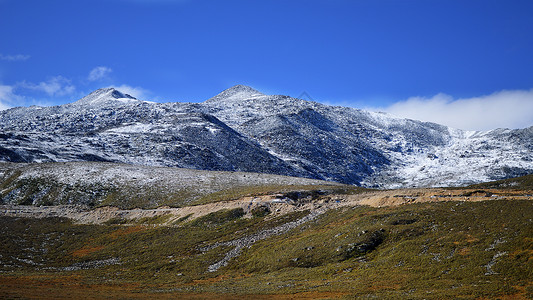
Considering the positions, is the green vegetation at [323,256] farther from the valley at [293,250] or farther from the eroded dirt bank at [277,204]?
the eroded dirt bank at [277,204]

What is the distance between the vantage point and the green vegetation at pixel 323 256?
96.4 ft

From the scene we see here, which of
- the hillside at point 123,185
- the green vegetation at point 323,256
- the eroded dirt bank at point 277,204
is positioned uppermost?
the hillside at point 123,185

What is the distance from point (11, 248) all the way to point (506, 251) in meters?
65.4

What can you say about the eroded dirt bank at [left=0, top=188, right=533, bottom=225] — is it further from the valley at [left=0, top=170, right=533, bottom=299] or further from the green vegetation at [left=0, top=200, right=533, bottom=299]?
the green vegetation at [left=0, top=200, right=533, bottom=299]

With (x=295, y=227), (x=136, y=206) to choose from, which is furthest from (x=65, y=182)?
(x=295, y=227)

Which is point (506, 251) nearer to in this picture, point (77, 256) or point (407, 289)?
point (407, 289)

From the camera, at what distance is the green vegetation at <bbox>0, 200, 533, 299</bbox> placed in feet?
96.4

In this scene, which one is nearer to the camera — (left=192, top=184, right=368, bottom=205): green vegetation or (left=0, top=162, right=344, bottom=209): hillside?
(left=192, top=184, right=368, bottom=205): green vegetation

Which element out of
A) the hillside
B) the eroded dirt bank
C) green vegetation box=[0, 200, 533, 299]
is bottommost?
green vegetation box=[0, 200, 533, 299]

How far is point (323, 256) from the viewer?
40156mm

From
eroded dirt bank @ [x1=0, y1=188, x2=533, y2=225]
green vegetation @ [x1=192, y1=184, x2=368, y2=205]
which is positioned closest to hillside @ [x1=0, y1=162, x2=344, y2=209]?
green vegetation @ [x1=192, y1=184, x2=368, y2=205]

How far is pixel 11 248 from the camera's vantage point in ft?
184

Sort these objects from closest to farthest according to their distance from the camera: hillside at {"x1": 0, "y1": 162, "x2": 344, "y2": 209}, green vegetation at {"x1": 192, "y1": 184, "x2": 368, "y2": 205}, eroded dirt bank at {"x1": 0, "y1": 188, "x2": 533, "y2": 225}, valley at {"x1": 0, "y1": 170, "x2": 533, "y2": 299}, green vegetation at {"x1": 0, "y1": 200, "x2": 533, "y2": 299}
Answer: green vegetation at {"x1": 0, "y1": 200, "x2": 533, "y2": 299} < valley at {"x1": 0, "y1": 170, "x2": 533, "y2": 299} < eroded dirt bank at {"x1": 0, "y1": 188, "x2": 533, "y2": 225} < green vegetation at {"x1": 192, "y1": 184, "x2": 368, "y2": 205} < hillside at {"x1": 0, "y1": 162, "x2": 344, "y2": 209}

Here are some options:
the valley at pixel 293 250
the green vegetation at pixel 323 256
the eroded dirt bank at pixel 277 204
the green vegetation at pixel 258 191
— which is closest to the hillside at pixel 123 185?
the green vegetation at pixel 258 191
